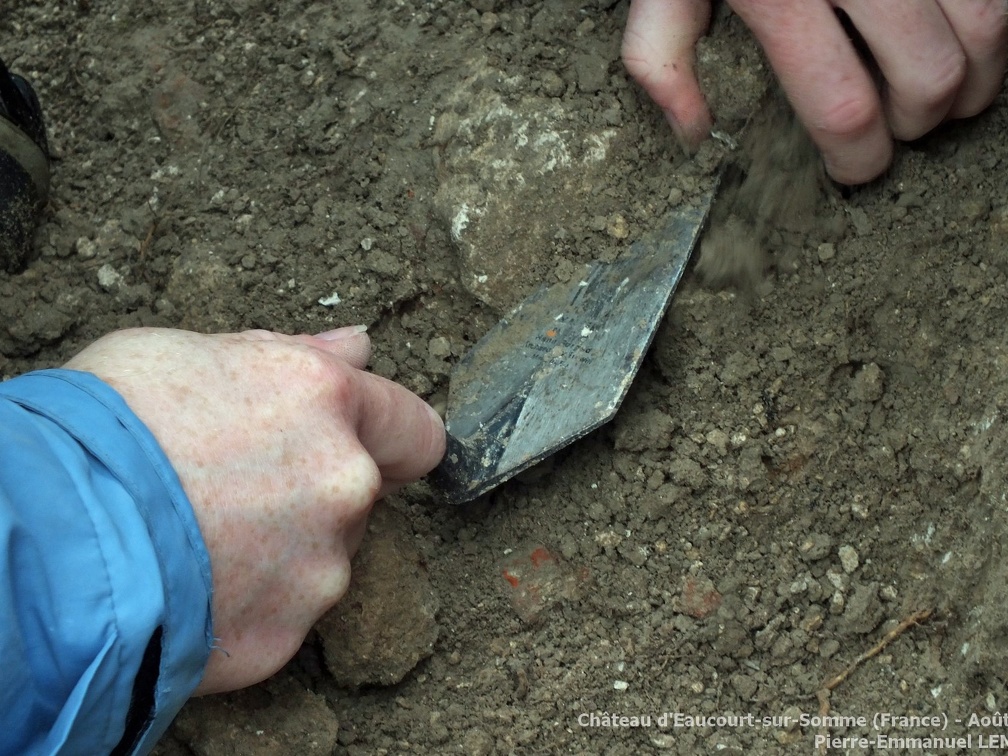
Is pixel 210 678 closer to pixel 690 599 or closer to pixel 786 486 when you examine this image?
pixel 690 599

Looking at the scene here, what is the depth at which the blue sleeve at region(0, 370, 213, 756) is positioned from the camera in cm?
106

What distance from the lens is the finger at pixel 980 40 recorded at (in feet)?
4.98

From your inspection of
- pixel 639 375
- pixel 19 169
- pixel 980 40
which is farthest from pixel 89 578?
pixel 980 40

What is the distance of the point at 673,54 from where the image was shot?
172 cm

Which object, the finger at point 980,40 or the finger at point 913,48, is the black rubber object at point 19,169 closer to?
the finger at point 913,48

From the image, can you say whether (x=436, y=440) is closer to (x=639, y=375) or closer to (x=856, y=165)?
(x=639, y=375)

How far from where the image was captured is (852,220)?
1716mm

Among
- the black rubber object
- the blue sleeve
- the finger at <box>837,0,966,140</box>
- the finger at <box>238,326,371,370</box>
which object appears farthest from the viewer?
the black rubber object

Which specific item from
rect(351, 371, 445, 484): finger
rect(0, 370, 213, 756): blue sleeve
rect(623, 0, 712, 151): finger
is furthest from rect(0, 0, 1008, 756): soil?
rect(0, 370, 213, 756): blue sleeve

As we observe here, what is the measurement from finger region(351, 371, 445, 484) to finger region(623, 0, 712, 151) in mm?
684

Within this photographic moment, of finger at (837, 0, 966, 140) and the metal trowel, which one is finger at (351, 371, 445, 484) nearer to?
the metal trowel

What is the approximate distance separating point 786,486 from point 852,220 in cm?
47

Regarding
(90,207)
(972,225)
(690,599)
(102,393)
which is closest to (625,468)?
(690,599)

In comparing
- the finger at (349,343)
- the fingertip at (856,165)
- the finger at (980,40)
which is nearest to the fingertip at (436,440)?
the finger at (349,343)
